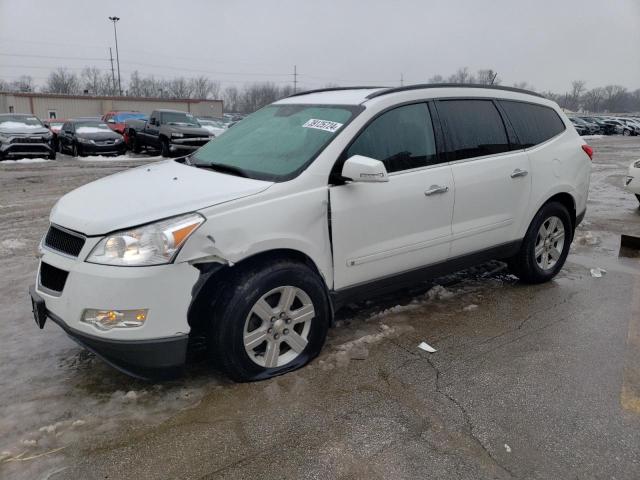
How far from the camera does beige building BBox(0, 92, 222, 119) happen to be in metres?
43.7

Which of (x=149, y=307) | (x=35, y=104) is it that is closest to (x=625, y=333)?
(x=149, y=307)

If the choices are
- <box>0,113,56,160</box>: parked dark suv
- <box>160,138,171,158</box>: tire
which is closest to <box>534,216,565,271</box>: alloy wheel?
<box>160,138,171,158</box>: tire

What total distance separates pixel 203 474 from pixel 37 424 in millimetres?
1054

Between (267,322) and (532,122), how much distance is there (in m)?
3.35

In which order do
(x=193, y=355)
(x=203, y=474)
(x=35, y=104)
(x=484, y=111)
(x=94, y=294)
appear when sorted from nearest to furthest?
1. (x=203, y=474)
2. (x=94, y=294)
3. (x=193, y=355)
4. (x=484, y=111)
5. (x=35, y=104)

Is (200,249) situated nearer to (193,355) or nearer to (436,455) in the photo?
(193,355)

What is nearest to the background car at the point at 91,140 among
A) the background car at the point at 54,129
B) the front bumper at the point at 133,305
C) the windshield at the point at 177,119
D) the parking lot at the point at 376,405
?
the background car at the point at 54,129

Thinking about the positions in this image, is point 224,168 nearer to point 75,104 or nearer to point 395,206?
point 395,206

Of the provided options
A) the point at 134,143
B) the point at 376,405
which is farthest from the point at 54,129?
the point at 376,405

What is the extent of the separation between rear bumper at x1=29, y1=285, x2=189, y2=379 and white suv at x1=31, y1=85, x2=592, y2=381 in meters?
0.01

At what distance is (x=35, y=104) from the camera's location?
4475 cm

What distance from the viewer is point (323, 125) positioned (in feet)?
12.2

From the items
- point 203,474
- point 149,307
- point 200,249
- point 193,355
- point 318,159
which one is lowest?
point 203,474

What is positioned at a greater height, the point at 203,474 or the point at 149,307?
the point at 149,307
